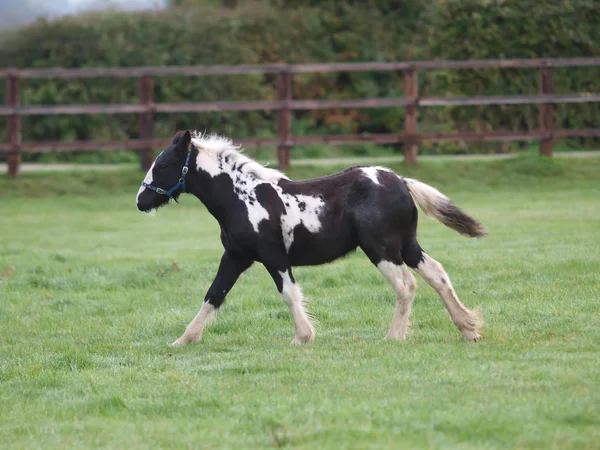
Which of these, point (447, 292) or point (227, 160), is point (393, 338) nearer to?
point (447, 292)

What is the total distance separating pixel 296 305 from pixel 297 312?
0.25ft

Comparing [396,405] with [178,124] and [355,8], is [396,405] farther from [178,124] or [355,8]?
[355,8]

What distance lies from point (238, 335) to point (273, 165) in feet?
43.5

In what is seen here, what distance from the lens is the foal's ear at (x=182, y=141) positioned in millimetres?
8609

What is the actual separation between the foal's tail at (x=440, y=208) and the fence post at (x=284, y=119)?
12793mm

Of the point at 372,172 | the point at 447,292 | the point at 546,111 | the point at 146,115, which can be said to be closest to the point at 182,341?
the point at 372,172

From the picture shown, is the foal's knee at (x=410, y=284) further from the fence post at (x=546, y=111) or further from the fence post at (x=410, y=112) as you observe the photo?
the fence post at (x=546, y=111)

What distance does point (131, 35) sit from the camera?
24.0 metres

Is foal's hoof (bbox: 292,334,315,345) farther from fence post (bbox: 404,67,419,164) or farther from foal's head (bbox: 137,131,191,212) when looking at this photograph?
fence post (bbox: 404,67,419,164)

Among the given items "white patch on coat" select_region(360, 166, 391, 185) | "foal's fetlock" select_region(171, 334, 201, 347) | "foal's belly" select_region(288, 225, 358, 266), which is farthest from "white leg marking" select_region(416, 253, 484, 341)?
"foal's fetlock" select_region(171, 334, 201, 347)

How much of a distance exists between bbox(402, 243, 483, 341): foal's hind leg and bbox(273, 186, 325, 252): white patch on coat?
76 centimetres

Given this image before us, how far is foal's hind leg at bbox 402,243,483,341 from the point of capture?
25.8ft

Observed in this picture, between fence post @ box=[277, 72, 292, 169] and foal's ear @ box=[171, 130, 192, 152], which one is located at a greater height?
foal's ear @ box=[171, 130, 192, 152]

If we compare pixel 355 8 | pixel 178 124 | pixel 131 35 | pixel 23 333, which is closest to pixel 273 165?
pixel 178 124
